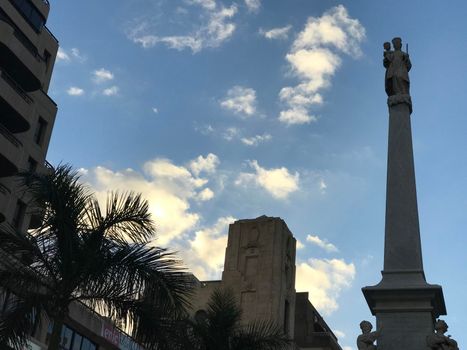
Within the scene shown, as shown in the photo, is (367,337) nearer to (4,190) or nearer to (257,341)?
(257,341)

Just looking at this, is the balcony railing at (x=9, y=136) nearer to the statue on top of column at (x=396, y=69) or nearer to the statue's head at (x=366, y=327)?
the statue on top of column at (x=396, y=69)

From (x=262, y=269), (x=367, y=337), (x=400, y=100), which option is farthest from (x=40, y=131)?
(x=367, y=337)

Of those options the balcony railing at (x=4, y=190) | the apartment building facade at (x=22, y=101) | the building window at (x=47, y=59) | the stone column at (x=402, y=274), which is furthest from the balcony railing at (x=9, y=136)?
the stone column at (x=402, y=274)

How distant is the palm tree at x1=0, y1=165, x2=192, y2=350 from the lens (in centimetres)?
1490

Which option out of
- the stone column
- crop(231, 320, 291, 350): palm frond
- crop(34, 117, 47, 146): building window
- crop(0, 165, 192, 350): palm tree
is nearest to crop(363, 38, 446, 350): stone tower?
the stone column

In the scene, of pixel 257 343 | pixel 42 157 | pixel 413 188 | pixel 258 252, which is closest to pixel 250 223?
pixel 258 252

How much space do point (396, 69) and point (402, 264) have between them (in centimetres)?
565

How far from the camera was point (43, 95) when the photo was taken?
4541cm

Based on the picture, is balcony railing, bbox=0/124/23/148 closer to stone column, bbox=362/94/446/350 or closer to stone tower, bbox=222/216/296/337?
stone tower, bbox=222/216/296/337

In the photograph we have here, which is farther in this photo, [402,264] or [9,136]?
[9,136]

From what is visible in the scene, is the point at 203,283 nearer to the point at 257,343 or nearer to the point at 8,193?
the point at 8,193

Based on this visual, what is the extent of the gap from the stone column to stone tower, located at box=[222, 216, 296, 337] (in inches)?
1720

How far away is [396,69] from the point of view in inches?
733

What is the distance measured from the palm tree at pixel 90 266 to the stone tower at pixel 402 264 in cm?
442
